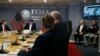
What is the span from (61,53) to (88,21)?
35.6 feet

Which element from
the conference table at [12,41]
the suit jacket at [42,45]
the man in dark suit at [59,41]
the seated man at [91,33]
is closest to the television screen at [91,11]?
the seated man at [91,33]

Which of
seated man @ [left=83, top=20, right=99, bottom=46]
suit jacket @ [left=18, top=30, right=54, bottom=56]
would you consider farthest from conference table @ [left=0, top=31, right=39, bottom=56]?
seated man @ [left=83, top=20, right=99, bottom=46]

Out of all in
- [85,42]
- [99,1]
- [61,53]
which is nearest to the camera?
[61,53]

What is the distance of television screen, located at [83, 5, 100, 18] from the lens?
38.6 ft

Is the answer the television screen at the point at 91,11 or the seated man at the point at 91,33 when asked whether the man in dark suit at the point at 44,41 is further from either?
the television screen at the point at 91,11

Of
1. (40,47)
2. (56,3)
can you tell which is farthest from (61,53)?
(56,3)

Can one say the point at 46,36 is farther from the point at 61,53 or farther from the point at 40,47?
the point at 61,53

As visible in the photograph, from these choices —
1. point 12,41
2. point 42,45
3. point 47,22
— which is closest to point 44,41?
point 42,45

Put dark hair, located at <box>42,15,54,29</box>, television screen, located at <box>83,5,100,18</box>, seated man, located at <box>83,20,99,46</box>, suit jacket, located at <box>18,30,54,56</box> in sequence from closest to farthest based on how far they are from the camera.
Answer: suit jacket, located at <box>18,30,54,56</box> → dark hair, located at <box>42,15,54,29</box> → seated man, located at <box>83,20,99,46</box> → television screen, located at <box>83,5,100,18</box>

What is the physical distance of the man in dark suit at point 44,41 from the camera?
296cm

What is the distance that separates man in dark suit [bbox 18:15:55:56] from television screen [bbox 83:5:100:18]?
8.83 meters

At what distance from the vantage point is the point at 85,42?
1201cm

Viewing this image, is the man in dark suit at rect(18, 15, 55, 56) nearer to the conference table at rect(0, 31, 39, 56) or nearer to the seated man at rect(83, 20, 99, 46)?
the conference table at rect(0, 31, 39, 56)

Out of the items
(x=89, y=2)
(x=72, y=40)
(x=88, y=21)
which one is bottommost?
(x=72, y=40)
